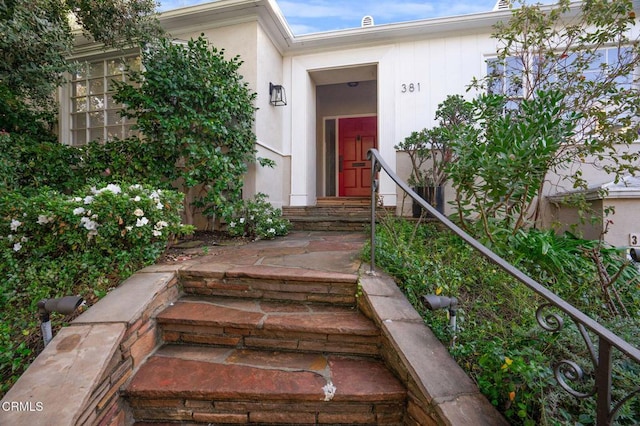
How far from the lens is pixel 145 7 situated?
3.55 meters

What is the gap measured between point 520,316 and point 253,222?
8.98 ft

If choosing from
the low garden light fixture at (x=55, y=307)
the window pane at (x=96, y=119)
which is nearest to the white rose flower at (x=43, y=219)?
the low garden light fixture at (x=55, y=307)

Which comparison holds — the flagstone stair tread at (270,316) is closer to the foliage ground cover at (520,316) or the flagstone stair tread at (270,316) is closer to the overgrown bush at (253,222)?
the foliage ground cover at (520,316)

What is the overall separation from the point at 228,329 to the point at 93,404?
604 millimetres

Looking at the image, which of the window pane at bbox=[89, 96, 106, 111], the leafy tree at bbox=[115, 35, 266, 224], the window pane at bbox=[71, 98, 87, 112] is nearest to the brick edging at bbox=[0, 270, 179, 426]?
the leafy tree at bbox=[115, 35, 266, 224]

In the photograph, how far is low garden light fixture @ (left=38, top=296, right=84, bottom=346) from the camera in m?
1.27

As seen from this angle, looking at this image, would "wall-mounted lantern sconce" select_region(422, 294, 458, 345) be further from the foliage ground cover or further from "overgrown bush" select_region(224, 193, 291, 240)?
"overgrown bush" select_region(224, 193, 291, 240)

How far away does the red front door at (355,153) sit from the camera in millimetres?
6613

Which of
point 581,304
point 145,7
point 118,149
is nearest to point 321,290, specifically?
point 581,304

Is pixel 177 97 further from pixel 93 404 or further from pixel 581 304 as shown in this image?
pixel 581 304

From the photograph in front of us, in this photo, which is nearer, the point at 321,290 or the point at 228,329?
the point at 228,329

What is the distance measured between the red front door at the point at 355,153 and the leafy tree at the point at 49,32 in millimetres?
4100

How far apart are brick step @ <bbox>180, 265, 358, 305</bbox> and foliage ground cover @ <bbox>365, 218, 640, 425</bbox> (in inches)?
15.8

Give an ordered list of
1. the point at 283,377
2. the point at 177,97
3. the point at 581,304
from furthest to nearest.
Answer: the point at 177,97 → the point at 581,304 → the point at 283,377
